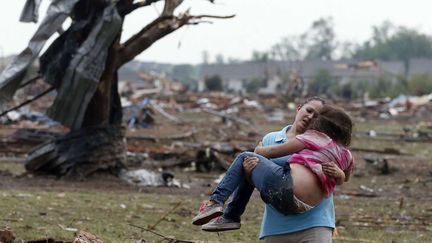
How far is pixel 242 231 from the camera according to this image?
986cm

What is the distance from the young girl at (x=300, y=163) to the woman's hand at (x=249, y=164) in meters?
0.02

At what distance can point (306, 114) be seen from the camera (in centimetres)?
534

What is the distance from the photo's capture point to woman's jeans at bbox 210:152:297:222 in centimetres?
508

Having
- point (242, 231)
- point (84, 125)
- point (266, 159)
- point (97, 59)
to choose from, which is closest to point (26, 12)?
point (97, 59)

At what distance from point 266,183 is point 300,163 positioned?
0.87 feet

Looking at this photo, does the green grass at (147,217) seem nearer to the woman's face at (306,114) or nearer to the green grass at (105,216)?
the green grass at (105,216)

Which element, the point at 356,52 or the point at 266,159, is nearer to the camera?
the point at 266,159

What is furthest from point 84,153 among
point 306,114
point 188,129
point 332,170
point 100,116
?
point 188,129

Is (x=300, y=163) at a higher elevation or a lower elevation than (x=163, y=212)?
higher

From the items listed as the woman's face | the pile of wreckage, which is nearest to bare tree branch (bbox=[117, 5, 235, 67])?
the pile of wreckage

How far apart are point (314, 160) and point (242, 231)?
191 inches

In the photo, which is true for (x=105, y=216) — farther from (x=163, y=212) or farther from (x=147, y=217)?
(x=163, y=212)

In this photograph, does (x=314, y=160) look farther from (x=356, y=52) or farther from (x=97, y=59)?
(x=356, y=52)

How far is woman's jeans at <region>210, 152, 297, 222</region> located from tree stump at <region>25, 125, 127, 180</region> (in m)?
10.2
